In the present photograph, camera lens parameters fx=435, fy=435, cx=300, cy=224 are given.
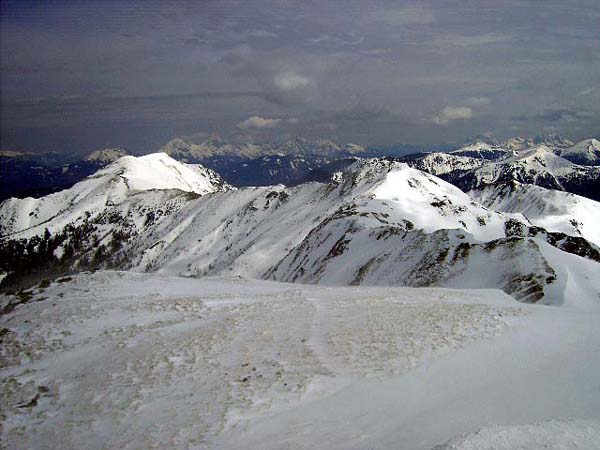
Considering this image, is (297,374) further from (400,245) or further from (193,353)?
(400,245)

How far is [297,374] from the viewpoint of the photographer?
1488 cm

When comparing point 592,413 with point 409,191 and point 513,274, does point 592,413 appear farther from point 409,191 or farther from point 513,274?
point 409,191

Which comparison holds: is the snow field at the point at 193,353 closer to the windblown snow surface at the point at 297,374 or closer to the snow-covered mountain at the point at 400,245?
the windblown snow surface at the point at 297,374

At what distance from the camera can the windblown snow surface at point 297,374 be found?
11.3 metres

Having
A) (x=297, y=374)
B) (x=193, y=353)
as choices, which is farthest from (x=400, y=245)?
(x=297, y=374)

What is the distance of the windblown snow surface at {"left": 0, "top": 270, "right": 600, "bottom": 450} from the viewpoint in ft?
37.2

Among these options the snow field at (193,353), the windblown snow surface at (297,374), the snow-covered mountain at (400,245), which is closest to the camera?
the windblown snow surface at (297,374)

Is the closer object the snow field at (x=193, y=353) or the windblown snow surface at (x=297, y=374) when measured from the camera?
the windblown snow surface at (x=297, y=374)

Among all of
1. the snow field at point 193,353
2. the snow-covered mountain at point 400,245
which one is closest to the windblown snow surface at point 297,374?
the snow field at point 193,353

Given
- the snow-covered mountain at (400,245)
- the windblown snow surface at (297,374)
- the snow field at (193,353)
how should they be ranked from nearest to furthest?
the windblown snow surface at (297,374) < the snow field at (193,353) < the snow-covered mountain at (400,245)

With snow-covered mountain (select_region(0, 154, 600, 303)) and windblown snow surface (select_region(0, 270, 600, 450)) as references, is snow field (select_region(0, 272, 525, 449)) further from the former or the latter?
snow-covered mountain (select_region(0, 154, 600, 303))

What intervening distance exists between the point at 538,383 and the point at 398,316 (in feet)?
25.5

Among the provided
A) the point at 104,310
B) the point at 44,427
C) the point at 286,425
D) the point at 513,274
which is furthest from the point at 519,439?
the point at 513,274

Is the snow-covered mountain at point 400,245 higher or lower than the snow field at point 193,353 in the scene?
lower
